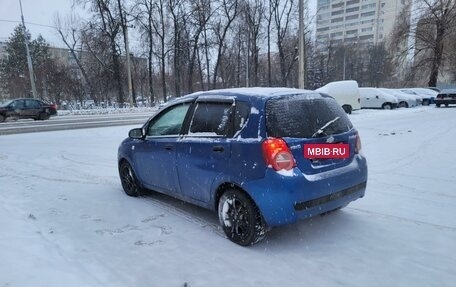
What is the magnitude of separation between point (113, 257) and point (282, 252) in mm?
1756

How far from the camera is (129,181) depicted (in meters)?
5.93

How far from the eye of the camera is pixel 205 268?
→ 3.51m

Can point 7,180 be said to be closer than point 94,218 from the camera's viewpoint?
No

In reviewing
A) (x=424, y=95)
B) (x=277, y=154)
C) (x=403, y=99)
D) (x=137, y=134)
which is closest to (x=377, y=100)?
(x=403, y=99)

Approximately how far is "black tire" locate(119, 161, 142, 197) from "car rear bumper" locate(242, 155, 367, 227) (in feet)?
8.56

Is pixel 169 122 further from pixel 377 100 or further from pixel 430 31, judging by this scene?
pixel 430 31

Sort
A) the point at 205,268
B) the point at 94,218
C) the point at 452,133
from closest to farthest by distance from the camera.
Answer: the point at 205,268 < the point at 94,218 < the point at 452,133

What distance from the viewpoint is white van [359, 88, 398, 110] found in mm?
25266

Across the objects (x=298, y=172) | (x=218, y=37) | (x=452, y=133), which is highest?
(x=218, y=37)

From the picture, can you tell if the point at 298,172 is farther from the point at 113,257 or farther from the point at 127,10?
the point at 127,10

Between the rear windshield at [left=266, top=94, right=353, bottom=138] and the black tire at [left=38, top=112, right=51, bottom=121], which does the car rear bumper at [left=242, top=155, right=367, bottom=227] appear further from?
the black tire at [left=38, top=112, right=51, bottom=121]

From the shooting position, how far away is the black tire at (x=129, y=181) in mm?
5812

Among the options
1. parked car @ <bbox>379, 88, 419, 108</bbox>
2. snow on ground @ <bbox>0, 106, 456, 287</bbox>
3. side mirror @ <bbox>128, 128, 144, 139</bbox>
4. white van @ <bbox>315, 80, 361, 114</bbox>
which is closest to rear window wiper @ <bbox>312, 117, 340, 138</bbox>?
snow on ground @ <bbox>0, 106, 456, 287</bbox>

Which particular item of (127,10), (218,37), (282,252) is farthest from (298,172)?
(218,37)
